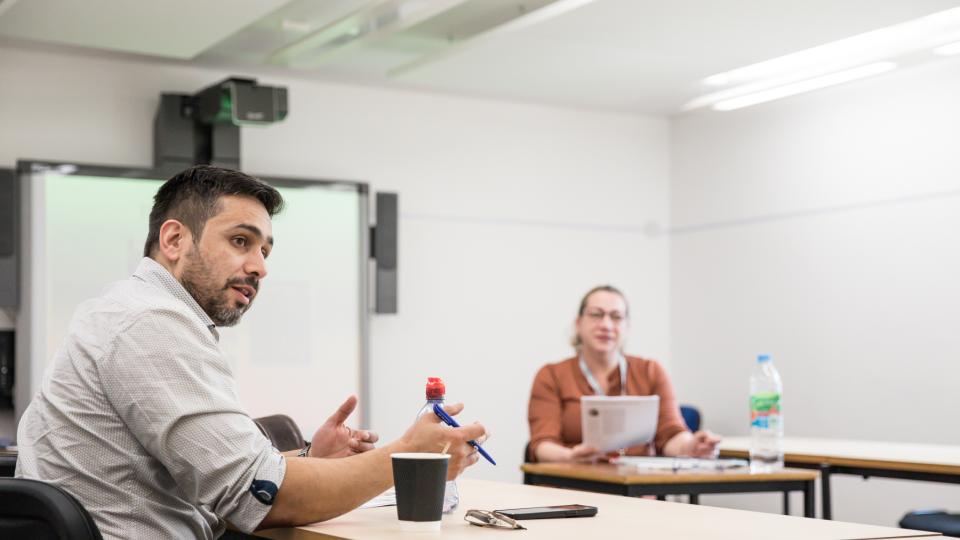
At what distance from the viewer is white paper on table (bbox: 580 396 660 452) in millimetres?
3957

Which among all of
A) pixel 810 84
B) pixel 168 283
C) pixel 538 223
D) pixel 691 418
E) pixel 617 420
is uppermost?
pixel 810 84

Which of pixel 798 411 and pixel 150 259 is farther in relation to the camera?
pixel 798 411

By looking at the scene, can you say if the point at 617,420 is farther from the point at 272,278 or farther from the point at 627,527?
the point at 272,278

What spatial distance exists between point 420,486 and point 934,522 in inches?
119

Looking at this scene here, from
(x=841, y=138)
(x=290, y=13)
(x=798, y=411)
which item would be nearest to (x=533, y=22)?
(x=290, y=13)

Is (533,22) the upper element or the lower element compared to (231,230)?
upper

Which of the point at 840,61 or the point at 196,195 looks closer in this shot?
the point at 196,195

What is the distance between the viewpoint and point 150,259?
2111mm

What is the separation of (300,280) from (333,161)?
775 millimetres

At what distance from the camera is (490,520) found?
6.56 ft

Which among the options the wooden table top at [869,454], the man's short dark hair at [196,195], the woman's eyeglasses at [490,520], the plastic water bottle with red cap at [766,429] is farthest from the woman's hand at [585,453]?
the man's short dark hair at [196,195]

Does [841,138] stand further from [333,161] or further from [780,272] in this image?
[333,161]

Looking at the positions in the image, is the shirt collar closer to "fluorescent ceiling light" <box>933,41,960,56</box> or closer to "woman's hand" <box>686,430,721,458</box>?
"woman's hand" <box>686,430,721,458</box>

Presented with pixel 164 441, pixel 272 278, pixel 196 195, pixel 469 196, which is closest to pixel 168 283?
pixel 196 195
